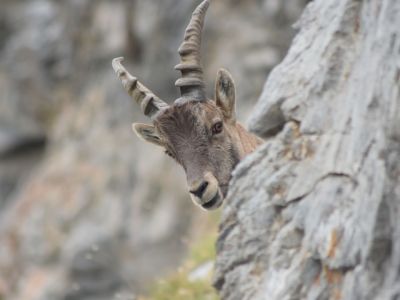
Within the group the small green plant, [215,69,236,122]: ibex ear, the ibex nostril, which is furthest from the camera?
the small green plant

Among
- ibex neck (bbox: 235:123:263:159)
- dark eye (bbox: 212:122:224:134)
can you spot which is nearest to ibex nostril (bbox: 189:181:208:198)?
dark eye (bbox: 212:122:224:134)

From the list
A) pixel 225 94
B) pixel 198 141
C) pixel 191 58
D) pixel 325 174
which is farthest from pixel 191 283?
pixel 325 174

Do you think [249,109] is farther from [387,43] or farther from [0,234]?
[387,43]

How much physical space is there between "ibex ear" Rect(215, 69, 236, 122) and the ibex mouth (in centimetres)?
142

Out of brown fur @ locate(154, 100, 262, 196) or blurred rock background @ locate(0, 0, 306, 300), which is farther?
blurred rock background @ locate(0, 0, 306, 300)

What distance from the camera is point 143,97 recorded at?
11.0m

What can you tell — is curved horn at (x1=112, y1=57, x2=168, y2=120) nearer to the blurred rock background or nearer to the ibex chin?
the ibex chin

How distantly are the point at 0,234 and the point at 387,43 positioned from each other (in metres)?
22.7

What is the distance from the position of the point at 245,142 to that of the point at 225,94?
0.65 metres

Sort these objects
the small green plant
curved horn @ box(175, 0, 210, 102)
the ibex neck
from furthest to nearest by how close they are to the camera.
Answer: the small green plant, the ibex neck, curved horn @ box(175, 0, 210, 102)

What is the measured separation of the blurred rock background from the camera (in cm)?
2400

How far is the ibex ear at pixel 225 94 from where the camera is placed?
1112 centimetres

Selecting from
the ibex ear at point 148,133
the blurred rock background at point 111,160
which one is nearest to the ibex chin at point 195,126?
the ibex ear at point 148,133

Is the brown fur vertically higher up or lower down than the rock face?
higher up
